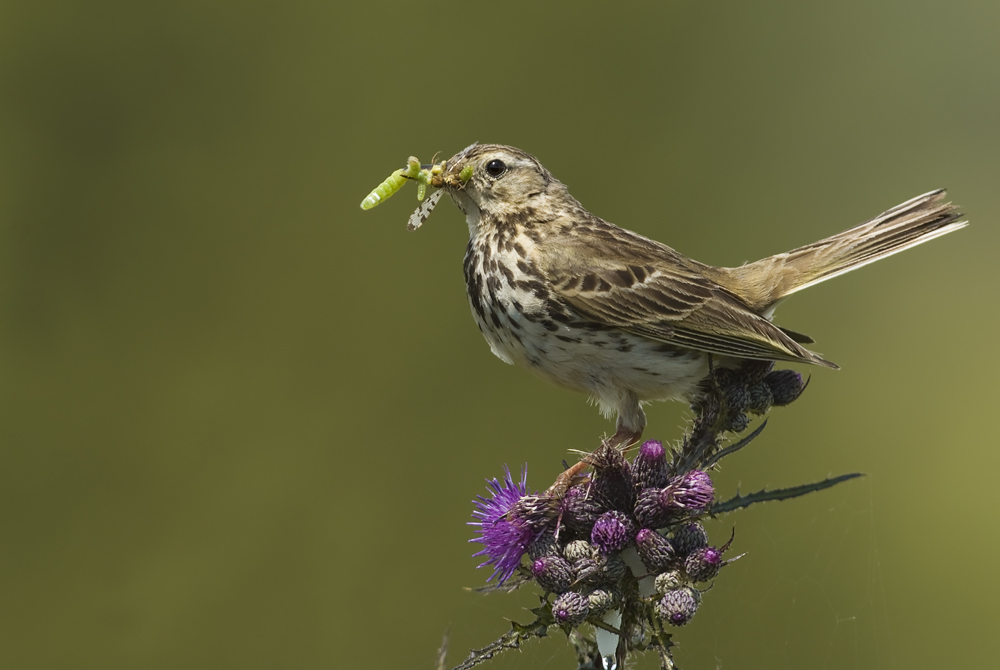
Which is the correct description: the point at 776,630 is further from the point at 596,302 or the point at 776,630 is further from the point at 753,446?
the point at 596,302

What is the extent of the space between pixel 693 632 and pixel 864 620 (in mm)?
1451

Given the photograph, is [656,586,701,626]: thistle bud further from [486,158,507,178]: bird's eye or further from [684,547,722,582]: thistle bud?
[486,158,507,178]: bird's eye

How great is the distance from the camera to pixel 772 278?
367cm

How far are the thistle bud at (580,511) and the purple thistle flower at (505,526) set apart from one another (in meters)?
0.09

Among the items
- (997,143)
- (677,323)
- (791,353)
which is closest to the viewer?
(791,353)

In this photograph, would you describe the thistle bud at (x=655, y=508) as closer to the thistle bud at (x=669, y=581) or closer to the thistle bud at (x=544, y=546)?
the thistle bud at (x=669, y=581)

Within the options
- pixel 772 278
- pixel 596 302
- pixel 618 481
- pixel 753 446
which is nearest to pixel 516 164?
pixel 596 302

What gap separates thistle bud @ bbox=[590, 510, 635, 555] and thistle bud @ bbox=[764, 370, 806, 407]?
79cm

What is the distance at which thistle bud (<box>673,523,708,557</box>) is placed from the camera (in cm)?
238

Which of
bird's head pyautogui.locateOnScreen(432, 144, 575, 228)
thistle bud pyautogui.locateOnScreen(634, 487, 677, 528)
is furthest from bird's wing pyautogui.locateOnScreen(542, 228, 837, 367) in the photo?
thistle bud pyautogui.locateOnScreen(634, 487, 677, 528)

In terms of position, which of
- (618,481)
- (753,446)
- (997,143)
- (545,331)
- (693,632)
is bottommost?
(693,632)

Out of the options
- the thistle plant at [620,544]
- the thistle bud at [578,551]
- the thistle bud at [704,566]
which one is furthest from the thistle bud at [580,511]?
the thistle bud at [704,566]

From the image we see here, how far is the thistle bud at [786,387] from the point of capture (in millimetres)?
2938

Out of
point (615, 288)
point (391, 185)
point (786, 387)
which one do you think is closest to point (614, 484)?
point (786, 387)
